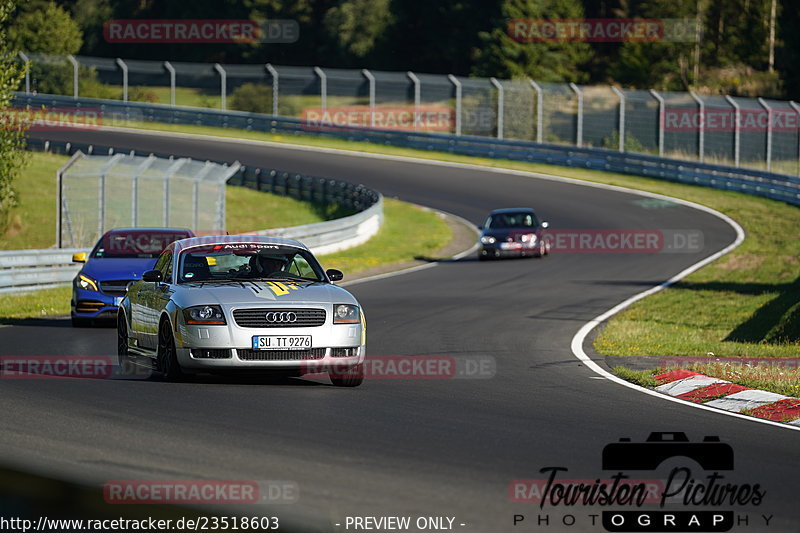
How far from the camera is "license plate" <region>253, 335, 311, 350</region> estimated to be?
11438mm

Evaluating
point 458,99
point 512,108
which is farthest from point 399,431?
point 512,108

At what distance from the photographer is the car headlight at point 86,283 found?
59.4ft

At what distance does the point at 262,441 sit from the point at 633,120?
44.7 m

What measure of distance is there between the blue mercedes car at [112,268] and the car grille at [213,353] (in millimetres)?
6110

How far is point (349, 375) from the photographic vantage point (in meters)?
12.0

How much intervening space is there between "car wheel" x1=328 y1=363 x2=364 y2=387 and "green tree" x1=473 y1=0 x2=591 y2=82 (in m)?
66.4

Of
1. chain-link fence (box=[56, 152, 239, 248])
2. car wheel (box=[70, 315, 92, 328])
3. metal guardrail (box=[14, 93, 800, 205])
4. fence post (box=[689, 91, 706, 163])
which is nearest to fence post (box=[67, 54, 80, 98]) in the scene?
metal guardrail (box=[14, 93, 800, 205])

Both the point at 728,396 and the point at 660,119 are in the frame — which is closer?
the point at 728,396

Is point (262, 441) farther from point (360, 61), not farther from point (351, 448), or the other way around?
point (360, 61)

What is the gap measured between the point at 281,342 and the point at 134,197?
727 inches

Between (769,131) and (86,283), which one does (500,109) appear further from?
(86,283)

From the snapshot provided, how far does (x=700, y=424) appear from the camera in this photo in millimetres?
10102

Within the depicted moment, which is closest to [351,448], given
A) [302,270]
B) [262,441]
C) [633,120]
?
[262,441]

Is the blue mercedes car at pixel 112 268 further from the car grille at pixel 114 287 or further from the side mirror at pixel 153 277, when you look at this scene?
the side mirror at pixel 153 277
